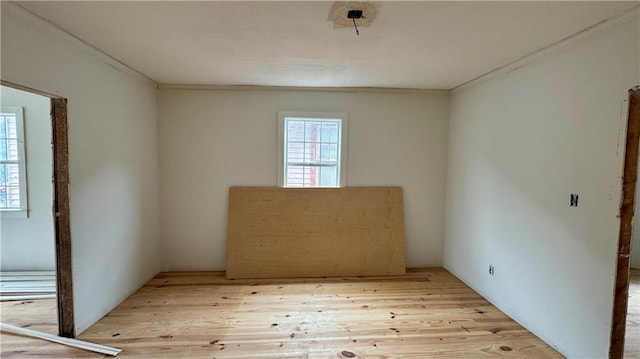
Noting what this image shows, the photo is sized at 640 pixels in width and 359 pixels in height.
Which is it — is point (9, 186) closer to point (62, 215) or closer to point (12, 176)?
point (12, 176)

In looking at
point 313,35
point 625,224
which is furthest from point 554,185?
point 313,35

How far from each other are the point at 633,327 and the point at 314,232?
3180mm

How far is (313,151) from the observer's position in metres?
4.09

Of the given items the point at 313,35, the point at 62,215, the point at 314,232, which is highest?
the point at 313,35

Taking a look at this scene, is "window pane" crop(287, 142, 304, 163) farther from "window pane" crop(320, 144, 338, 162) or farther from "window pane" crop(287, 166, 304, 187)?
"window pane" crop(320, 144, 338, 162)

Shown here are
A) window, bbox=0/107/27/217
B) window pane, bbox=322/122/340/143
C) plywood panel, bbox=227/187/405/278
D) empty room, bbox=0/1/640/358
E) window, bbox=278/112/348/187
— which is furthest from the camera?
window pane, bbox=322/122/340/143

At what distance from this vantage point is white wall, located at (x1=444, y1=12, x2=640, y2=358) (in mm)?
1988

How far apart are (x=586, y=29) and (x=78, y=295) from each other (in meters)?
4.35

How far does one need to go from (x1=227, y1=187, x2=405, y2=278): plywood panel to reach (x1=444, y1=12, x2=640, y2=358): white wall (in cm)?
102

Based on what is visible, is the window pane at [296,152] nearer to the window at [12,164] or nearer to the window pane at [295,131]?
the window pane at [295,131]

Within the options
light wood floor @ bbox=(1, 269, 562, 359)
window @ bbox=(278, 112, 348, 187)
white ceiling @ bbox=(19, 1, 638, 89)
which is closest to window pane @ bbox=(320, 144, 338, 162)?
window @ bbox=(278, 112, 348, 187)

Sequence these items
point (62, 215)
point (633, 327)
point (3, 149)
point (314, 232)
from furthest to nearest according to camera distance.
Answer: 1. point (314, 232)
2. point (3, 149)
3. point (633, 327)
4. point (62, 215)

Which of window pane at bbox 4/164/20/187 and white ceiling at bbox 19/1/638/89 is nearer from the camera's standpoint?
white ceiling at bbox 19/1/638/89

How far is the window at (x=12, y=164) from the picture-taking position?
3676 millimetres
